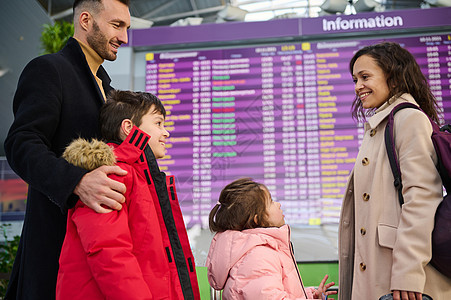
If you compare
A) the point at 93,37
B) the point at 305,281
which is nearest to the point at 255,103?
the point at 305,281

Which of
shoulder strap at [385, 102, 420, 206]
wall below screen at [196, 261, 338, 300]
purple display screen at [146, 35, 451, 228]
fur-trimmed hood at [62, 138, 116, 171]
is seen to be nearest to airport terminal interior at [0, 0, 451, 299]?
purple display screen at [146, 35, 451, 228]

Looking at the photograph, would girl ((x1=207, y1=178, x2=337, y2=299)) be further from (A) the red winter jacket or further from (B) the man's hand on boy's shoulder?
(B) the man's hand on boy's shoulder

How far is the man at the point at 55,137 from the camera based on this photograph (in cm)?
141

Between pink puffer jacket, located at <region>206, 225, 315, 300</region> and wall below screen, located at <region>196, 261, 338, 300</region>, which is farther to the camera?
wall below screen, located at <region>196, 261, 338, 300</region>

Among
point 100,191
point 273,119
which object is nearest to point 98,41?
point 100,191

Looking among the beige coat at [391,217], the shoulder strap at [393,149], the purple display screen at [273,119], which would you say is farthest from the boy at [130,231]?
the purple display screen at [273,119]

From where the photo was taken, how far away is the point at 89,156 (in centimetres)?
147

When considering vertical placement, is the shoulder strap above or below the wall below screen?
above

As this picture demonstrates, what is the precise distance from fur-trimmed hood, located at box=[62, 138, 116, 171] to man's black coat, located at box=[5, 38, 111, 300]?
0.04 m

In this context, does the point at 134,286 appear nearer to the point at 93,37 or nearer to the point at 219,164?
the point at 93,37

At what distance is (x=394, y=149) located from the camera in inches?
66.3

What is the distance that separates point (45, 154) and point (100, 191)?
0.23 m

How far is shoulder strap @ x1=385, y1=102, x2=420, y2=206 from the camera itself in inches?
64.5

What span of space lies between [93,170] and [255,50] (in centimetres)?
274
